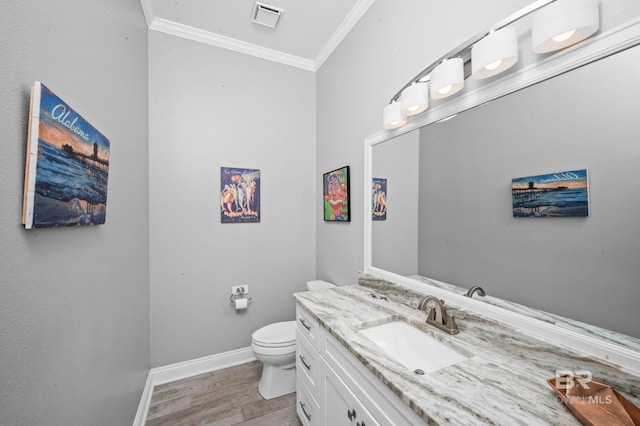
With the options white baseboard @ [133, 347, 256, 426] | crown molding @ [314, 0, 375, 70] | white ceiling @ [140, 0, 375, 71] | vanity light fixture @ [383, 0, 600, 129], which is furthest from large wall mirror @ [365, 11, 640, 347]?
white baseboard @ [133, 347, 256, 426]

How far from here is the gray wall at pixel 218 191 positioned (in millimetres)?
2074

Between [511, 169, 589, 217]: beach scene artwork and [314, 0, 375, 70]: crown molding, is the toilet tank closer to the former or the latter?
[511, 169, 589, 217]: beach scene artwork

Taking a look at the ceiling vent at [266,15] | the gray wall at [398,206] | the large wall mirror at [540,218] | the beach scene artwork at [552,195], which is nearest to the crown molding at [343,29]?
the ceiling vent at [266,15]

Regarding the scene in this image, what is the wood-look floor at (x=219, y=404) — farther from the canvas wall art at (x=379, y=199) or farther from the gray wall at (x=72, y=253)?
the canvas wall art at (x=379, y=199)

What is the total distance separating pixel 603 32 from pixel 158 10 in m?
2.63

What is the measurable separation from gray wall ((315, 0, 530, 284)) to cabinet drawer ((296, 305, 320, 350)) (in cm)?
60

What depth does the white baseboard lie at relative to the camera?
1967 millimetres

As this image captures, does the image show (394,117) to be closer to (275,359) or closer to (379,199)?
(379,199)

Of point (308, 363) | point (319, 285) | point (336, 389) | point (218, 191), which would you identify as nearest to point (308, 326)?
point (308, 363)

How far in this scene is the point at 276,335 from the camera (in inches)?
78.2

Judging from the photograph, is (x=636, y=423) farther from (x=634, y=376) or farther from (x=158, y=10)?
(x=158, y=10)

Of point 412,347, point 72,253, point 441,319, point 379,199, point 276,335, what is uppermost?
point 379,199

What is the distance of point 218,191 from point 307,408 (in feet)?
5.83

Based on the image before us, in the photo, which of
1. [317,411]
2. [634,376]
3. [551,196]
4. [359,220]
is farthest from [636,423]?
[359,220]
